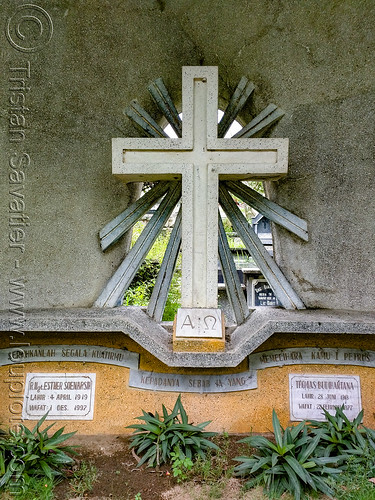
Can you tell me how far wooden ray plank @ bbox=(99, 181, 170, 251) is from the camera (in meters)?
3.41

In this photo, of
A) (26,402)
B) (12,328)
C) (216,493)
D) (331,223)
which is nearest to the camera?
(216,493)

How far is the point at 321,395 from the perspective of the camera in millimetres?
3043

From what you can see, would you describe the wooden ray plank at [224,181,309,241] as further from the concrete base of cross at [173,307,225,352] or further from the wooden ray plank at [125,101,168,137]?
the concrete base of cross at [173,307,225,352]

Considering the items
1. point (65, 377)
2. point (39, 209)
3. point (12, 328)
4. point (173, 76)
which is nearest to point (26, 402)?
point (65, 377)

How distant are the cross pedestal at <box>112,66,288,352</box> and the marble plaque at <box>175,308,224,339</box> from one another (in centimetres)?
37

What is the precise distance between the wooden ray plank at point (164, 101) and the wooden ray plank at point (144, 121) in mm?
140

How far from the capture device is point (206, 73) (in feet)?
10.1

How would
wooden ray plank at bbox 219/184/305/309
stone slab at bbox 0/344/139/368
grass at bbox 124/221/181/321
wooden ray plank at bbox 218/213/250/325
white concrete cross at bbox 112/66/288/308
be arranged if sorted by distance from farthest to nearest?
1. grass at bbox 124/221/181/321
2. wooden ray plank at bbox 218/213/250/325
3. wooden ray plank at bbox 219/184/305/309
4. stone slab at bbox 0/344/139/368
5. white concrete cross at bbox 112/66/288/308

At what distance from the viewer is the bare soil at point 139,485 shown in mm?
2250

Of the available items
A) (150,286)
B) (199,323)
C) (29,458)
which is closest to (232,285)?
(199,323)

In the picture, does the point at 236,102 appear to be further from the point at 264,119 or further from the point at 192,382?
the point at 192,382

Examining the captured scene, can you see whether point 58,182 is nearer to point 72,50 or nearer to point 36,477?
point 72,50

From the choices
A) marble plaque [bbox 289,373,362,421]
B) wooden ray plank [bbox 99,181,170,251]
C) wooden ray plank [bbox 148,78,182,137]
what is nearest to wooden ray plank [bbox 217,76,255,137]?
wooden ray plank [bbox 148,78,182,137]

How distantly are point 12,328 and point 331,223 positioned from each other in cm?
280
